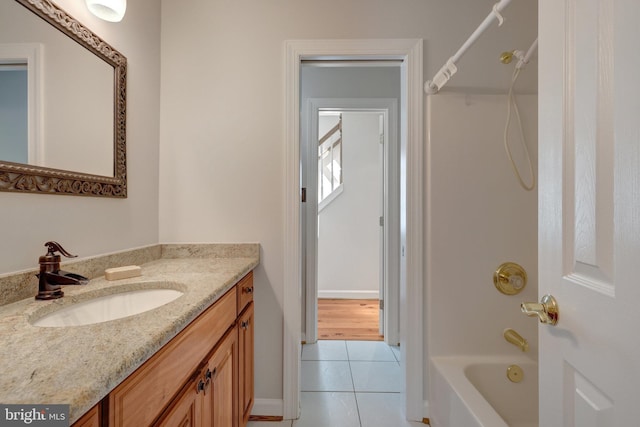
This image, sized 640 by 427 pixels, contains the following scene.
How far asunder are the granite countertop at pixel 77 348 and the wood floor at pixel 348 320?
6.38 ft

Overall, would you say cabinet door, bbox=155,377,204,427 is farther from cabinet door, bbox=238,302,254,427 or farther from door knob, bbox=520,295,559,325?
door knob, bbox=520,295,559,325

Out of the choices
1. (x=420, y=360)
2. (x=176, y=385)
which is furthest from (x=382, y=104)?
(x=176, y=385)

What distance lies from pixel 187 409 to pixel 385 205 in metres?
2.00

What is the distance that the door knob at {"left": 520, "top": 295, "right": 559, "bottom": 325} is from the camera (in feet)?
2.13

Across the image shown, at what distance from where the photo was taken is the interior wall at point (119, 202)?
35.6 inches

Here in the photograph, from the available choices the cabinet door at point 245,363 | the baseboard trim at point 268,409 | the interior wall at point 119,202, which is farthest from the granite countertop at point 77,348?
the baseboard trim at point 268,409

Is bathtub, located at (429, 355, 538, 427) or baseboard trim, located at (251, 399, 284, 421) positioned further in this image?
baseboard trim, located at (251, 399, 284, 421)

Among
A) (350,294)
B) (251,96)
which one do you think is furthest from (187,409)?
(350,294)

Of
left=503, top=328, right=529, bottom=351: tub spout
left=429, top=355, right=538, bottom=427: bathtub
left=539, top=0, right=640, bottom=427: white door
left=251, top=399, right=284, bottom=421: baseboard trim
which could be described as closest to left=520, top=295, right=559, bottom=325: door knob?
left=539, top=0, right=640, bottom=427: white door

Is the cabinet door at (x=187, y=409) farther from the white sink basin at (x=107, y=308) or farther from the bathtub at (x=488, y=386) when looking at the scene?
the bathtub at (x=488, y=386)

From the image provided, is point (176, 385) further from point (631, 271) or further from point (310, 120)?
point (310, 120)

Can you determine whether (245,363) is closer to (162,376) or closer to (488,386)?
(162,376)

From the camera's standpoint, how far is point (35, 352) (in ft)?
1.74

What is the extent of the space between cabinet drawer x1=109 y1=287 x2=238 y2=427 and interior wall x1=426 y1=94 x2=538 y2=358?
117 cm
